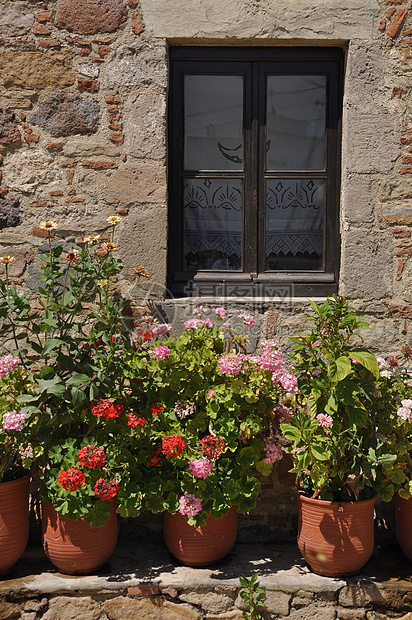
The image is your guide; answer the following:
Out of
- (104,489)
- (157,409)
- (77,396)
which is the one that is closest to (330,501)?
(157,409)

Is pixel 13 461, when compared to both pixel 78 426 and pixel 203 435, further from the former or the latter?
pixel 203 435

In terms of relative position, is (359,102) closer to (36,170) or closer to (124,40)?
(124,40)

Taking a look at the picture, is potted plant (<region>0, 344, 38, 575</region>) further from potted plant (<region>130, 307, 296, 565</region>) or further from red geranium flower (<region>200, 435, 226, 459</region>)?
red geranium flower (<region>200, 435, 226, 459</region>)

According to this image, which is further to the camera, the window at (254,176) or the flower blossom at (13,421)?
the window at (254,176)

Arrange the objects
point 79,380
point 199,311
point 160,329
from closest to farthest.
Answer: point 79,380
point 160,329
point 199,311

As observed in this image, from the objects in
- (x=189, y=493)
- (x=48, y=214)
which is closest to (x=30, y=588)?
(x=189, y=493)

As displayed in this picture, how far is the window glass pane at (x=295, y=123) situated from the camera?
3.23m

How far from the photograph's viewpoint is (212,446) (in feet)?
8.22

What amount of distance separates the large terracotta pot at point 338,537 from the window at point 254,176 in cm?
121

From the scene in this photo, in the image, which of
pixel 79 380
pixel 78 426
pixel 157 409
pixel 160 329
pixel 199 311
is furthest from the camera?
pixel 199 311

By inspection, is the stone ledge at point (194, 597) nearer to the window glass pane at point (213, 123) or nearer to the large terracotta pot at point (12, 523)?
the large terracotta pot at point (12, 523)

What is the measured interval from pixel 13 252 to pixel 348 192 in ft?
6.16

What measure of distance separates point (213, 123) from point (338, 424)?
1.88 meters

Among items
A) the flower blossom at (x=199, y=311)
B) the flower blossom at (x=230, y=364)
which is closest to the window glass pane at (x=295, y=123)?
the flower blossom at (x=199, y=311)
